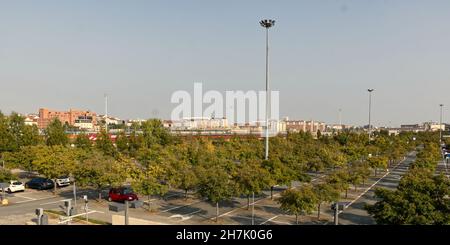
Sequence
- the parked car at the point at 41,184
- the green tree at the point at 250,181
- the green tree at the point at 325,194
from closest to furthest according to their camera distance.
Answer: the green tree at the point at 325,194 → the green tree at the point at 250,181 → the parked car at the point at 41,184

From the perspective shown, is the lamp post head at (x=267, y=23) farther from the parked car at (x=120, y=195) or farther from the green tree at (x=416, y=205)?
the green tree at (x=416, y=205)

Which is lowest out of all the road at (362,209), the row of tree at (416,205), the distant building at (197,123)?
the road at (362,209)

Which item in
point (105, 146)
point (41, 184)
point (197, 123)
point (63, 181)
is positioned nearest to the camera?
point (41, 184)

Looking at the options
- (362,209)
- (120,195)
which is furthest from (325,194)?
(120,195)

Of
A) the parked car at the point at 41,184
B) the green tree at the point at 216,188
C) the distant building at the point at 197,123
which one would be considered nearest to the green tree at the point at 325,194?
the green tree at the point at 216,188

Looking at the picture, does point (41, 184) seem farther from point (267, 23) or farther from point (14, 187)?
point (267, 23)

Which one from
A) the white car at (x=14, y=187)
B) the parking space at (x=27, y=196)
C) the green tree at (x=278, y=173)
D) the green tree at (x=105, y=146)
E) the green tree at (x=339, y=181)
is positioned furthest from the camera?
the green tree at (x=105, y=146)

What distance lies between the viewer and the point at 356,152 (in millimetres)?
42188

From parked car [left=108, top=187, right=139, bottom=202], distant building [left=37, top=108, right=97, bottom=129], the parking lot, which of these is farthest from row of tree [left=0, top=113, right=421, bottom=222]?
distant building [left=37, top=108, right=97, bottom=129]

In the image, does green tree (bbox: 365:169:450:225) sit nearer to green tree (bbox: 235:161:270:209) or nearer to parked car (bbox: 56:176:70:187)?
green tree (bbox: 235:161:270:209)

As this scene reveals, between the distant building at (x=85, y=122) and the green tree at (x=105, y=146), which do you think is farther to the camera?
the distant building at (x=85, y=122)
